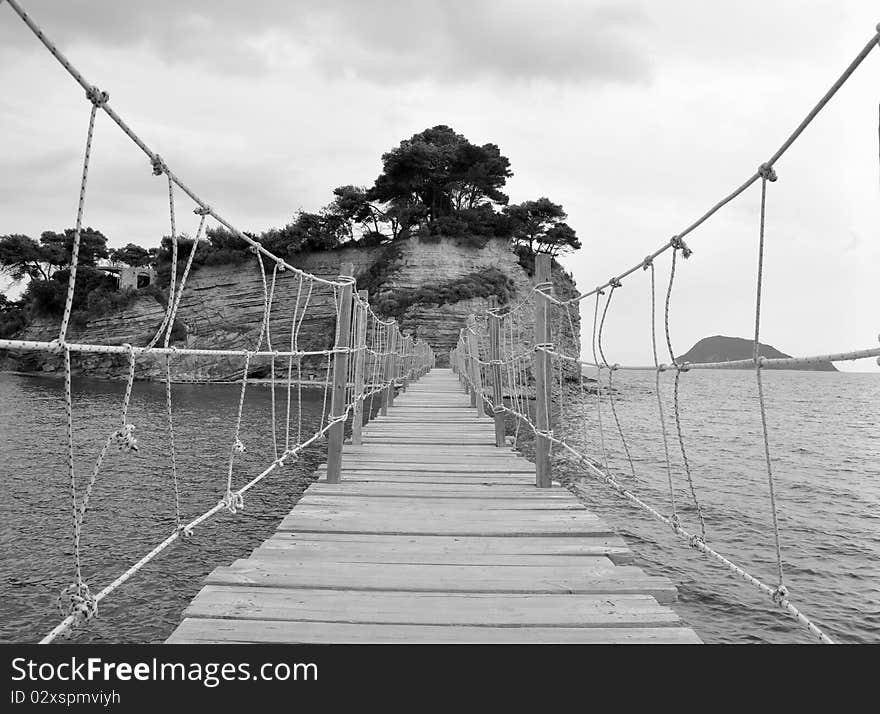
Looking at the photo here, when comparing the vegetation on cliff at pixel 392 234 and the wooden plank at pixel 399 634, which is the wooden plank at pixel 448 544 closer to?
the wooden plank at pixel 399 634

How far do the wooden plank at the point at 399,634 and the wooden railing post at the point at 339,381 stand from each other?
1964mm

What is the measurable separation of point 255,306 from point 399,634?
30.4 meters

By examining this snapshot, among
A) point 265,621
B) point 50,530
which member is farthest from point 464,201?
point 265,621

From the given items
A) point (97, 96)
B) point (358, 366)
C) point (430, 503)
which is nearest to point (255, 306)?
point (358, 366)

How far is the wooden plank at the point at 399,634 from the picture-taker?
1.71 metres

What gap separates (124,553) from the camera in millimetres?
4961

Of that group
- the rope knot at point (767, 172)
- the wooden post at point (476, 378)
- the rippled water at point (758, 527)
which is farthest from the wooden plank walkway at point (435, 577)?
the wooden post at point (476, 378)

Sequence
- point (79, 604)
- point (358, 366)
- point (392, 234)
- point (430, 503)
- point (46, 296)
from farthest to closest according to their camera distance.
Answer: point (392, 234) < point (46, 296) < point (358, 366) < point (430, 503) < point (79, 604)

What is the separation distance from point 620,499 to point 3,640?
6.36 meters

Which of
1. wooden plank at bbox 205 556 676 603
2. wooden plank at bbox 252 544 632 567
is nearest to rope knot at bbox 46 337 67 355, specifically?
wooden plank at bbox 205 556 676 603

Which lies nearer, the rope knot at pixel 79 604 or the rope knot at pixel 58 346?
the rope knot at pixel 58 346

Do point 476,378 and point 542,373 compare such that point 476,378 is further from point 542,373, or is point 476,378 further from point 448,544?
point 448,544

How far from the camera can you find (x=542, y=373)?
153 inches

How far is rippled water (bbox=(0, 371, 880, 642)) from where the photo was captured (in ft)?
13.6
